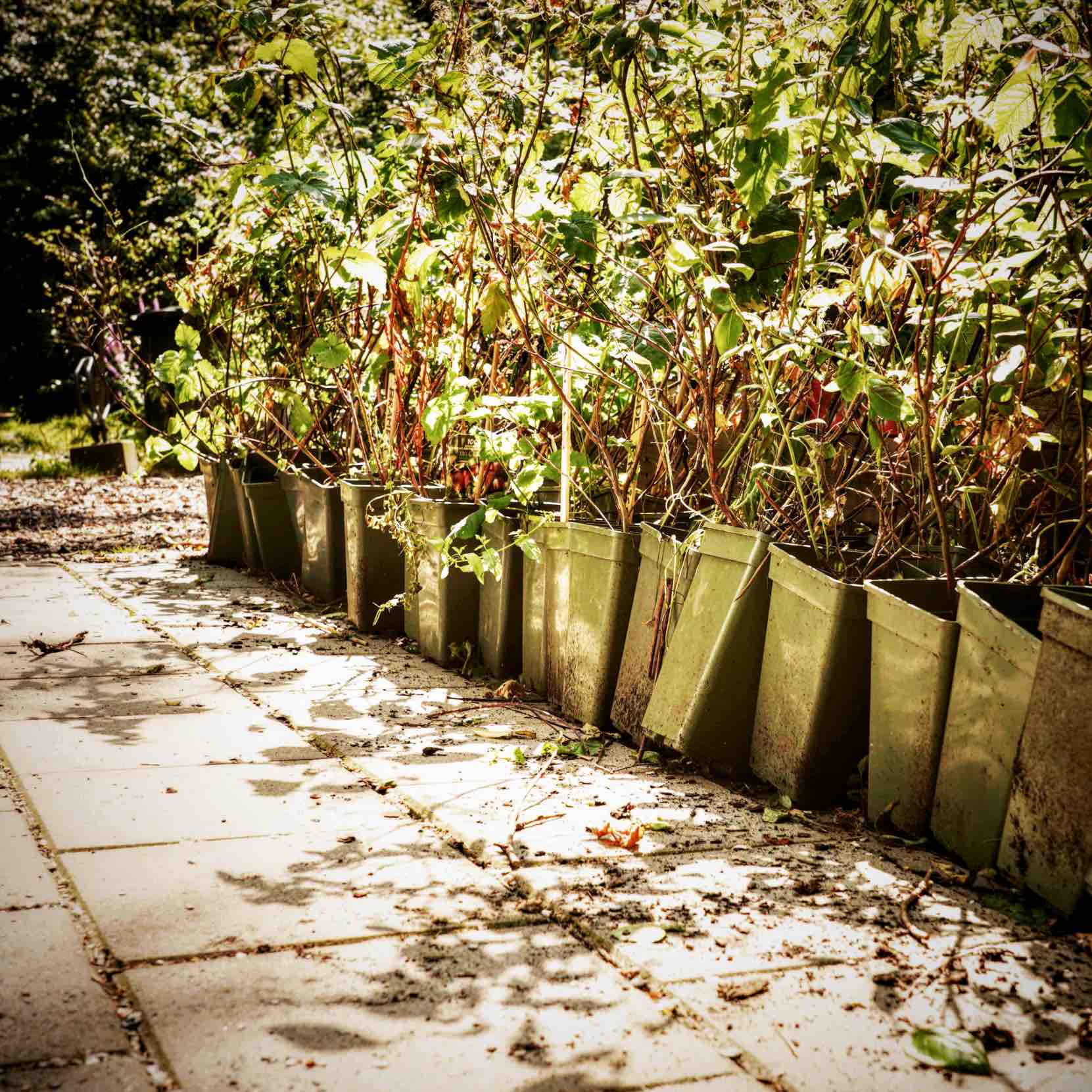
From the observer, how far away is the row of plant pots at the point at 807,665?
8.33 feet

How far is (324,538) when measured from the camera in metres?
5.97

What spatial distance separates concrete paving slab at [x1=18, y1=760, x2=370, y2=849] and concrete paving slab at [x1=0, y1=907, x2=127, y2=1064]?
0.48 metres

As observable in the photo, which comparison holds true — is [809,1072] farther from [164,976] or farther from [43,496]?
[43,496]


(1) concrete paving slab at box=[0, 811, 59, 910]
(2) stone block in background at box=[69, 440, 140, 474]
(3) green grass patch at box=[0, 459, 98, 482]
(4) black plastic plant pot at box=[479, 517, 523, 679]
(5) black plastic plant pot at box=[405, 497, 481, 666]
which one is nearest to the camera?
(1) concrete paving slab at box=[0, 811, 59, 910]

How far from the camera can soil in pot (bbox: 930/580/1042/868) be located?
2.63 m

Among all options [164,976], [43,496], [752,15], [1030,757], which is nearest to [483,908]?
[164,976]

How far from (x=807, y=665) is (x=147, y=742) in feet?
6.41

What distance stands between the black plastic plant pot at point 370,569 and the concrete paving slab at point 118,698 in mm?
1072

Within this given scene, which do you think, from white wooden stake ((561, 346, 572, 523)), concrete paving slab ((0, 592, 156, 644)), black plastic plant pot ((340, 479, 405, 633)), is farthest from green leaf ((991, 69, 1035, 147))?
concrete paving slab ((0, 592, 156, 644))

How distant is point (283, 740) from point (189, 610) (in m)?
2.34

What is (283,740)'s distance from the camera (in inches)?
147

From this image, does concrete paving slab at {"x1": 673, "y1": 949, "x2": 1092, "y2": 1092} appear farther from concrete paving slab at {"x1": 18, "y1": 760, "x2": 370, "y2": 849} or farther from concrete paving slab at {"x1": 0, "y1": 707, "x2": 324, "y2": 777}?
concrete paving slab at {"x1": 0, "y1": 707, "x2": 324, "y2": 777}

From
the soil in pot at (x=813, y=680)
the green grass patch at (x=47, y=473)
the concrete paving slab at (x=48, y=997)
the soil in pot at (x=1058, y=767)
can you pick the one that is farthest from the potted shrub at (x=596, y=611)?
the green grass patch at (x=47, y=473)

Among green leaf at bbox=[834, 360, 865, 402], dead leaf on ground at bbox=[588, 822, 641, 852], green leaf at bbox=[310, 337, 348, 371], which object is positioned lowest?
dead leaf on ground at bbox=[588, 822, 641, 852]
